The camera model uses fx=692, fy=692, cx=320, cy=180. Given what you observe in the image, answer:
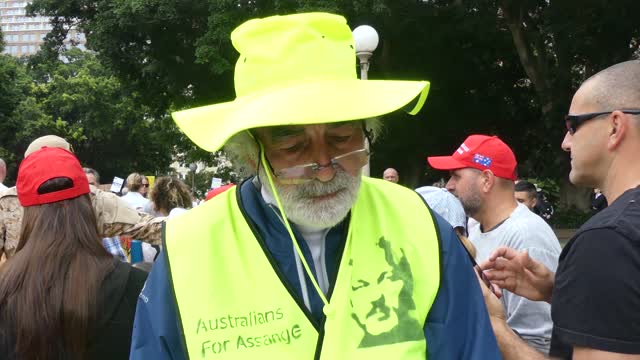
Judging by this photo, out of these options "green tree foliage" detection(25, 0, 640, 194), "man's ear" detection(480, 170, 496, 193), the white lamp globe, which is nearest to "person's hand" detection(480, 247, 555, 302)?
"man's ear" detection(480, 170, 496, 193)

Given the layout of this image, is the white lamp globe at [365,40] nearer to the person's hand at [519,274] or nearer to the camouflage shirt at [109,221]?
the camouflage shirt at [109,221]

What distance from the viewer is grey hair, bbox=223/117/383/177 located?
2.14 metres

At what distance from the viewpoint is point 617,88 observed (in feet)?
7.41

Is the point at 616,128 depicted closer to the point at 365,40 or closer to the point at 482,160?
the point at 482,160

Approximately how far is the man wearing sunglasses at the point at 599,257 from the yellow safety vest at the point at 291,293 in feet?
1.38

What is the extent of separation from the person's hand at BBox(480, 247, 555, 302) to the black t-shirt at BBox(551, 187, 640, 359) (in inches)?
21.3

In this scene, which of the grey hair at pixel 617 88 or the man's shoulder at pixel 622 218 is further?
the grey hair at pixel 617 88

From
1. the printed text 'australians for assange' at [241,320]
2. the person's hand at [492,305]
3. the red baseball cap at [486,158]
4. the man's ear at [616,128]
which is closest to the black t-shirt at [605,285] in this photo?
the man's ear at [616,128]

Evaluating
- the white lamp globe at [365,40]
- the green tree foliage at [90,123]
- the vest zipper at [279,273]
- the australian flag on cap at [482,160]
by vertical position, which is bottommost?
the green tree foliage at [90,123]

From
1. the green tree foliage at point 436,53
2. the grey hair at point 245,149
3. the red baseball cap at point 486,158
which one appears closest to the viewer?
the grey hair at point 245,149

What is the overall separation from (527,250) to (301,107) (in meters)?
2.28

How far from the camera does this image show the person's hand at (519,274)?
2578 millimetres

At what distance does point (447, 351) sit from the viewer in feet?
6.11

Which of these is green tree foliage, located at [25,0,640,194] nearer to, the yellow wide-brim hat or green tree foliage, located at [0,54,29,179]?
green tree foliage, located at [0,54,29,179]
